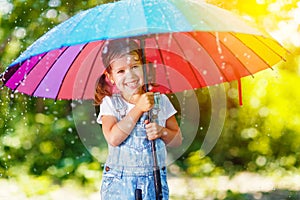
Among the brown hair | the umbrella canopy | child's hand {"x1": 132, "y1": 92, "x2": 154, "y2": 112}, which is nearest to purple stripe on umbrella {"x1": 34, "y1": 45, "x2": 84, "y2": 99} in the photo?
the umbrella canopy

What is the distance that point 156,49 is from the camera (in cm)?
295

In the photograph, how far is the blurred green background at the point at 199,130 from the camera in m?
5.16

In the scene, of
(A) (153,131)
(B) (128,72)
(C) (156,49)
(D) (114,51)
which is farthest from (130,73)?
(C) (156,49)

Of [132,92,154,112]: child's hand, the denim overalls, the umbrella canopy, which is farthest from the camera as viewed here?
the denim overalls

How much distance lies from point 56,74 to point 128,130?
40 cm

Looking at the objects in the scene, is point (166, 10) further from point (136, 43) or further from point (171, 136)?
point (171, 136)

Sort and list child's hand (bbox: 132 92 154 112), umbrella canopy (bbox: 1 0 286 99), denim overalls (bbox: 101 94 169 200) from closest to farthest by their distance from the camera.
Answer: umbrella canopy (bbox: 1 0 286 99), child's hand (bbox: 132 92 154 112), denim overalls (bbox: 101 94 169 200)

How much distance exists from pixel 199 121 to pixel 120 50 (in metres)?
3.00

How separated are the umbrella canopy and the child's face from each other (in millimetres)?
100

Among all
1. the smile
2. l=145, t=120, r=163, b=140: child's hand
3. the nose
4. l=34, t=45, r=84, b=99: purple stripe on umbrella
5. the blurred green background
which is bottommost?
l=145, t=120, r=163, b=140: child's hand

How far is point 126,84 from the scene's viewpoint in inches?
105

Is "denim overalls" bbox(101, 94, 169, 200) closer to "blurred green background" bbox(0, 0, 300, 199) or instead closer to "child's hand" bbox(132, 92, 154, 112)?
"child's hand" bbox(132, 92, 154, 112)

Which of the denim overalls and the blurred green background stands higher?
the blurred green background

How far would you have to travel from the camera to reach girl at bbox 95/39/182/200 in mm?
2625
